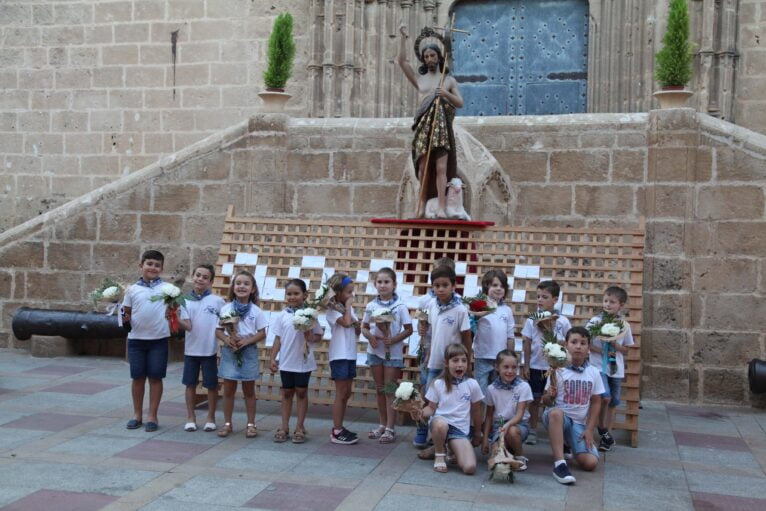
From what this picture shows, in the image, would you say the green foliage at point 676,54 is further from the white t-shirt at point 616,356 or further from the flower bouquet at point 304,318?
the flower bouquet at point 304,318

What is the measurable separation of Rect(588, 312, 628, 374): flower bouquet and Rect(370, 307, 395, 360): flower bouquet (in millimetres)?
1477

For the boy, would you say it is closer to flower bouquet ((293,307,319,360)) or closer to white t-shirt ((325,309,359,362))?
flower bouquet ((293,307,319,360))

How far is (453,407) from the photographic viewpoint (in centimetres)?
589

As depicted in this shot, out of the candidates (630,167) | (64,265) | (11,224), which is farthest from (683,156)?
(11,224)

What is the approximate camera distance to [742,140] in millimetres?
8602

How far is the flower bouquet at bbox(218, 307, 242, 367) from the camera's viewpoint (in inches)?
262

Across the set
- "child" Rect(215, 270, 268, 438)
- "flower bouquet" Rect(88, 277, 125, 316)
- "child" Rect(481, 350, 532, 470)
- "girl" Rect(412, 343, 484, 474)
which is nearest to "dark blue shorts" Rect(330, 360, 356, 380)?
"child" Rect(215, 270, 268, 438)

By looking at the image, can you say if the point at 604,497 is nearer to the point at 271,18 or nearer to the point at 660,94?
the point at 660,94

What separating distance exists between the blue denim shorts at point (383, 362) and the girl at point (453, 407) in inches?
29.4

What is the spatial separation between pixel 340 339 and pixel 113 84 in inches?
384

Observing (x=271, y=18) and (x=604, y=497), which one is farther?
(x=271, y=18)

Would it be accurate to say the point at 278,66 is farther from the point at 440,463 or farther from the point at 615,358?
the point at 440,463

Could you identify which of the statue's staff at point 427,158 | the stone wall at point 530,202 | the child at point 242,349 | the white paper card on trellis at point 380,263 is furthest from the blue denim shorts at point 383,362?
the stone wall at point 530,202

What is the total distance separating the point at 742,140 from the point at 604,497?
4.72 m
